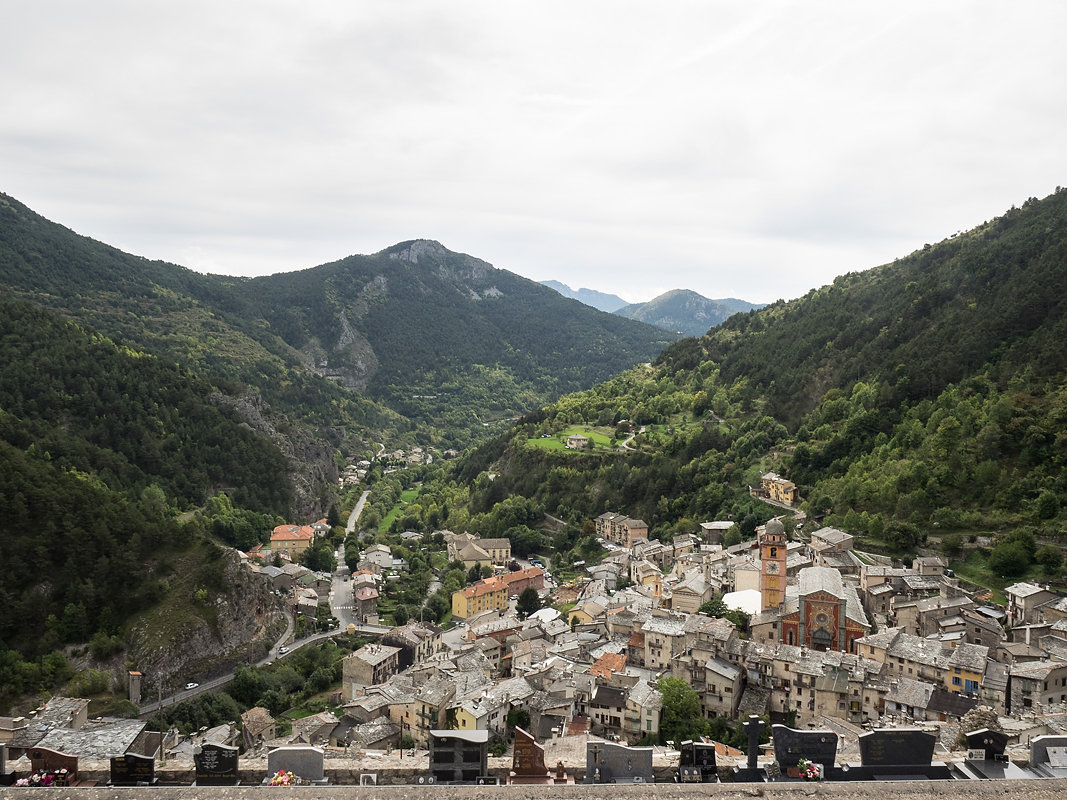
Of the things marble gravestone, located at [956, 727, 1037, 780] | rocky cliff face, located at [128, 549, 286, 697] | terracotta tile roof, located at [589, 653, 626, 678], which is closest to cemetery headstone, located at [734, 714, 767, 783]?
marble gravestone, located at [956, 727, 1037, 780]

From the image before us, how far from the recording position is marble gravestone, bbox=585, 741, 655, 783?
15.0 m

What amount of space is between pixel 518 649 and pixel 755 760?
916 inches

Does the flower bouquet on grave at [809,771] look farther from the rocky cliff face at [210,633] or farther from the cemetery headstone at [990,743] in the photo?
the rocky cliff face at [210,633]

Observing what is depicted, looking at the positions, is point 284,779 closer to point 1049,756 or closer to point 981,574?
point 1049,756

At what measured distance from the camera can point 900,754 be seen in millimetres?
15250

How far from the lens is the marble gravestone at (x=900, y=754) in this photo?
1514cm

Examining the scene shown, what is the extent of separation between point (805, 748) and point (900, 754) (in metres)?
1.97

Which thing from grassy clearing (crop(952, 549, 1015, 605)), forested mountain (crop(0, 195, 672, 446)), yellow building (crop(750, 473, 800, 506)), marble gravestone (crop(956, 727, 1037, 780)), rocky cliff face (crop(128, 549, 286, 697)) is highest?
forested mountain (crop(0, 195, 672, 446))

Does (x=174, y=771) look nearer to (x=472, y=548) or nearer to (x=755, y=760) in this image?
(x=755, y=760)

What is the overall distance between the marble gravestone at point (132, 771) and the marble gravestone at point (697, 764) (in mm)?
10612

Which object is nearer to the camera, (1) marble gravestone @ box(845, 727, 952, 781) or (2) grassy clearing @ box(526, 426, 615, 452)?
(1) marble gravestone @ box(845, 727, 952, 781)

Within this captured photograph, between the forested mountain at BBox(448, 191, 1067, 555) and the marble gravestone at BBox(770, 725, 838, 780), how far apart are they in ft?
104

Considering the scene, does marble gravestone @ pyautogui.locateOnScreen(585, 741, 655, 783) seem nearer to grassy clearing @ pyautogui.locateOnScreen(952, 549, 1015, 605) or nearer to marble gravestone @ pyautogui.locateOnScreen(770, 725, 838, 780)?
marble gravestone @ pyautogui.locateOnScreen(770, 725, 838, 780)

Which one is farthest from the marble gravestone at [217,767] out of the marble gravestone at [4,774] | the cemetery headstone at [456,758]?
the cemetery headstone at [456,758]
